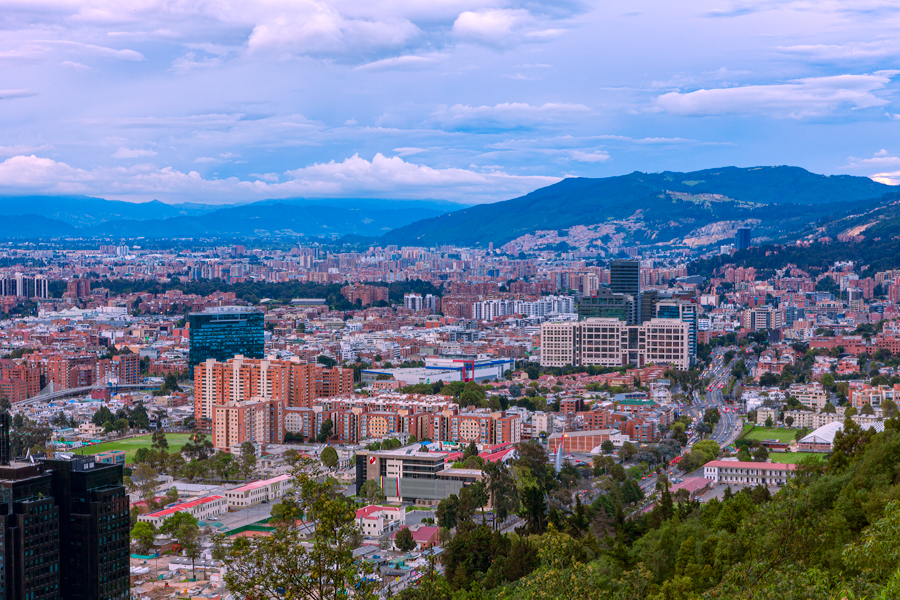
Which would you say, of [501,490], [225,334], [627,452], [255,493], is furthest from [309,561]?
[225,334]

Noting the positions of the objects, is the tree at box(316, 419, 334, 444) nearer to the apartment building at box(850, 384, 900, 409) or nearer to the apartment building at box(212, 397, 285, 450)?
the apartment building at box(212, 397, 285, 450)

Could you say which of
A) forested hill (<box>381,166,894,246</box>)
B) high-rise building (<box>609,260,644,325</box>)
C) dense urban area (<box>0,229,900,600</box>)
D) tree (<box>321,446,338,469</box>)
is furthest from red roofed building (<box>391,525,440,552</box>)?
forested hill (<box>381,166,894,246</box>)

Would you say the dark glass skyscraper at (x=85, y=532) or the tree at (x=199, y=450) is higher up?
the dark glass skyscraper at (x=85, y=532)

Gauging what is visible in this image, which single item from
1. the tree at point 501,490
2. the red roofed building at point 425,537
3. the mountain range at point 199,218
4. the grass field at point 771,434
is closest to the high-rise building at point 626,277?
the grass field at point 771,434

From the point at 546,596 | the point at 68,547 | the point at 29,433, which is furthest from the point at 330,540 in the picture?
the point at 29,433

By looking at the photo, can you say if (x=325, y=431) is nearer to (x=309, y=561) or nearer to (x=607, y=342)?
(x=607, y=342)

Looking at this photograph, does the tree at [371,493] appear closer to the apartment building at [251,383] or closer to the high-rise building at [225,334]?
the apartment building at [251,383]
